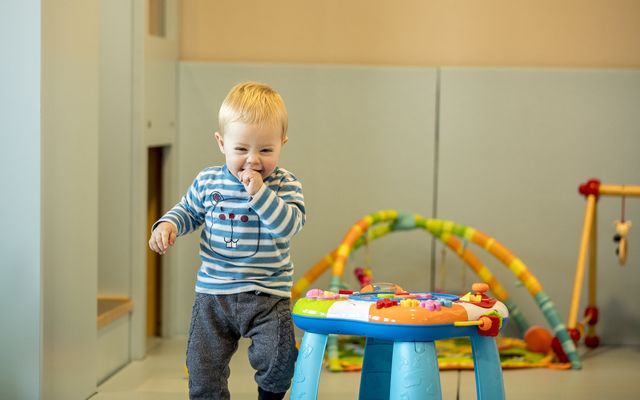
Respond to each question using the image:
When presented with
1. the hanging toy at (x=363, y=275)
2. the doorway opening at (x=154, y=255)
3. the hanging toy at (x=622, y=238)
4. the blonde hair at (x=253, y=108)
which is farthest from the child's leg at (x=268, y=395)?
the hanging toy at (x=622, y=238)

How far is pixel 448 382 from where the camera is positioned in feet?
8.18

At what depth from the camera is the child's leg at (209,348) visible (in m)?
1.74

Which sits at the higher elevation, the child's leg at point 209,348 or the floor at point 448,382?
the child's leg at point 209,348

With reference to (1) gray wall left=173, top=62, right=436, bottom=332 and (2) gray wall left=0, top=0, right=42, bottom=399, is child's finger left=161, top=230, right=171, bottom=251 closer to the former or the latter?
(2) gray wall left=0, top=0, right=42, bottom=399

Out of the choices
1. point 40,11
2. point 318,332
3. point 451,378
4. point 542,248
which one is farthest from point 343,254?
point 40,11

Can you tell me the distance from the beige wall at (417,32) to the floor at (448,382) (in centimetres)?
99

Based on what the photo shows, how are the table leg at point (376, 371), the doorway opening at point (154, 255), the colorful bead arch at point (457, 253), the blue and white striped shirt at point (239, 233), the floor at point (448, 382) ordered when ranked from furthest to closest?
the doorway opening at point (154, 255), the colorful bead arch at point (457, 253), the floor at point (448, 382), the table leg at point (376, 371), the blue and white striped shirt at point (239, 233)

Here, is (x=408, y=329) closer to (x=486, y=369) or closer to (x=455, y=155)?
(x=486, y=369)

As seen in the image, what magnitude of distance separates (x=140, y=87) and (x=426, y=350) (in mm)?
1391

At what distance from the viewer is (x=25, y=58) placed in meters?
1.93

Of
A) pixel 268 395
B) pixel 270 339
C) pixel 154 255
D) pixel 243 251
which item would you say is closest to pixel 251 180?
pixel 243 251

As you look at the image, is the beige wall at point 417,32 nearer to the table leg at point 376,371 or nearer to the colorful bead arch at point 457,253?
the colorful bead arch at point 457,253

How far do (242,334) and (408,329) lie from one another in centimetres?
33

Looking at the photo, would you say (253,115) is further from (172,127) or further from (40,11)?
(172,127)
